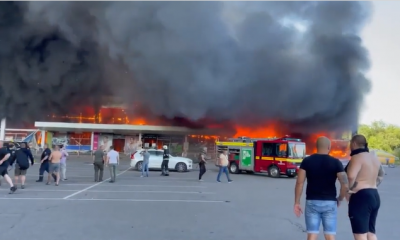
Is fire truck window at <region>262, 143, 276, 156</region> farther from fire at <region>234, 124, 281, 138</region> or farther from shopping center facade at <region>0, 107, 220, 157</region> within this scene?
shopping center facade at <region>0, 107, 220, 157</region>

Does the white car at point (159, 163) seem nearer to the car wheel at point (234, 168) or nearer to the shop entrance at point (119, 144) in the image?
the car wheel at point (234, 168)

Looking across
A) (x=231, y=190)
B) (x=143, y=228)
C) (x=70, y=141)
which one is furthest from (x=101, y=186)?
(x=70, y=141)

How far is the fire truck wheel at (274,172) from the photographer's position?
1727 cm

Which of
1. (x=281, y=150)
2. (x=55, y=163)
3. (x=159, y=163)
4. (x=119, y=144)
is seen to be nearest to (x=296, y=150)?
(x=281, y=150)

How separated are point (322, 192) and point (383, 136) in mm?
69448

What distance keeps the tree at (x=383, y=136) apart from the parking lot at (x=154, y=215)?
53.3 m

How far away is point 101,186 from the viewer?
12.0 meters

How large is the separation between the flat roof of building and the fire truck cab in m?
14.9

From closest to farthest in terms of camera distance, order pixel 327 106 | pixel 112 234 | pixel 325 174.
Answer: pixel 325 174 → pixel 112 234 → pixel 327 106

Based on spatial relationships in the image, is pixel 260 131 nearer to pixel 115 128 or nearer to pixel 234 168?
pixel 115 128

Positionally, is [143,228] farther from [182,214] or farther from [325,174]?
[325,174]

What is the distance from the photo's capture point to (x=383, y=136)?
66.8 metres

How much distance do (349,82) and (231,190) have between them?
21.1 m

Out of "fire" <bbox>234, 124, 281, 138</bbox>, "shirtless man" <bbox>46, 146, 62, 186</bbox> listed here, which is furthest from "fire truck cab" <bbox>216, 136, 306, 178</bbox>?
"fire" <bbox>234, 124, 281, 138</bbox>
